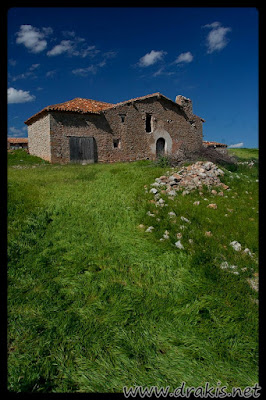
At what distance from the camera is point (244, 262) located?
170 inches

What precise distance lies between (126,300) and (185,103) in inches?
967

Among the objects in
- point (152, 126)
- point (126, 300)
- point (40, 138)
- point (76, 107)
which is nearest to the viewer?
point (126, 300)

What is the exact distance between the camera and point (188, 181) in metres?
8.14

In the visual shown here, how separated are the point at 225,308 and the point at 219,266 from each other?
100 centimetres

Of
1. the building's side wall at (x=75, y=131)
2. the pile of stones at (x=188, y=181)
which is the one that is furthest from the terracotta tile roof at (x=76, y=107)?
the pile of stones at (x=188, y=181)

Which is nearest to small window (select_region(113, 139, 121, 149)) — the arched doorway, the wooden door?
the wooden door

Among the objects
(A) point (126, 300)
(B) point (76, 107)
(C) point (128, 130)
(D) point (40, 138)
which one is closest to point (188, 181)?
(A) point (126, 300)

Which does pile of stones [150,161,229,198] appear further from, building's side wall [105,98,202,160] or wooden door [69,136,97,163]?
building's side wall [105,98,202,160]

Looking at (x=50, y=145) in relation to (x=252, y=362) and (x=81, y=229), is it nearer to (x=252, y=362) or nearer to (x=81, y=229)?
(x=81, y=229)

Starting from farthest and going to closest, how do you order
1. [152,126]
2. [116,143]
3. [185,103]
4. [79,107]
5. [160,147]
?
[185,103] → [160,147] → [152,126] → [116,143] → [79,107]

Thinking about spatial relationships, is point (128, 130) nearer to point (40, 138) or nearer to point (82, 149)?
point (82, 149)

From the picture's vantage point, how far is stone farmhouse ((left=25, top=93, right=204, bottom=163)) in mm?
17438

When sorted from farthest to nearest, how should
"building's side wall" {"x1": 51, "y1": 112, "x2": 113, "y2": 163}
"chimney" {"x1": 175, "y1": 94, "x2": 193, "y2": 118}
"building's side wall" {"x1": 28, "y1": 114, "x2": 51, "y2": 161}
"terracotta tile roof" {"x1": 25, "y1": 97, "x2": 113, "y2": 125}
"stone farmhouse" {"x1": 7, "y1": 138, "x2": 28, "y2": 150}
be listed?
"stone farmhouse" {"x1": 7, "y1": 138, "x2": 28, "y2": 150}
"chimney" {"x1": 175, "y1": 94, "x2": 193, "y2": 118}
"building's side wall" {"x1": 28, "y1": 114, "x2": 51, "y2": 161}
"building's side wall" {"x1": 51, "y1": 112, "x2": 113, "y2": 163}
"terracotta tile roof" {"x1": 25, "y1": 97, "x2": 113, "y2": 125}
